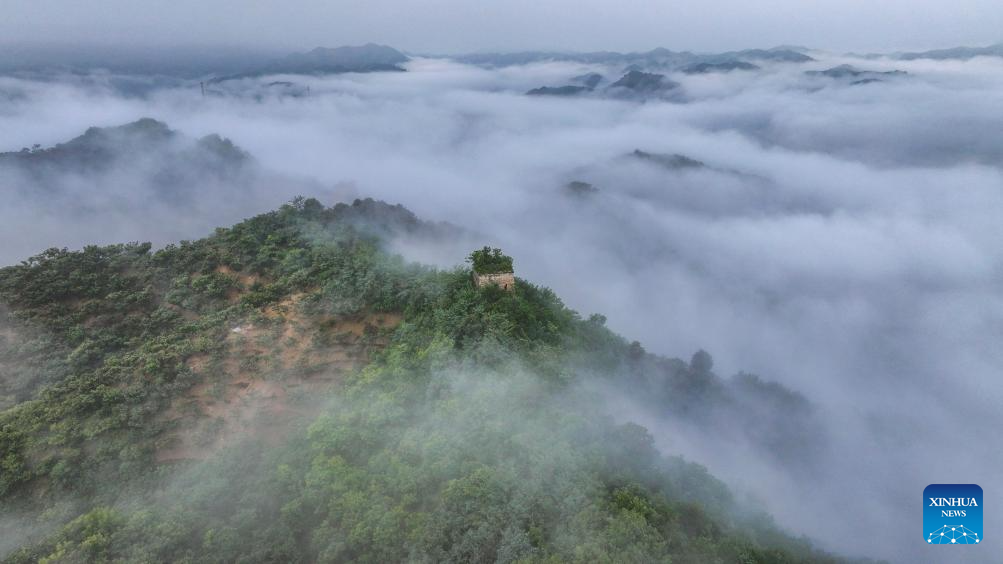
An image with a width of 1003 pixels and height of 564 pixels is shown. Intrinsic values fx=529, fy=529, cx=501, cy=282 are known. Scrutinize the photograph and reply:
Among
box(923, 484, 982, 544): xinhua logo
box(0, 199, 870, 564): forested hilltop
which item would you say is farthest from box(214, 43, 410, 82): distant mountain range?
box(923, 484, 982, 544): xinhua logo

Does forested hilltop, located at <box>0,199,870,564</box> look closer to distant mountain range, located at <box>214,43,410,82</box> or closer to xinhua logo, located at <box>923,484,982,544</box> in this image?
xinhua logo, located at <box>923,484,982,544</box>

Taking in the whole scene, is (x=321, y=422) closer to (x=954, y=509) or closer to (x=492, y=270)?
(x=492, y=270)

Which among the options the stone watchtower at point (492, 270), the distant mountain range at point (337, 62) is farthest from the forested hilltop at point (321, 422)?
the distant mountain range at point (337, 62)

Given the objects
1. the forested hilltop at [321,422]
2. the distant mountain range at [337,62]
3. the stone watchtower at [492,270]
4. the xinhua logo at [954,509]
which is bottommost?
the xinhua logo at [954,509]

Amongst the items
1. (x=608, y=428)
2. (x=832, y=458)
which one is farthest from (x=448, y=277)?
(x=832, y=458)

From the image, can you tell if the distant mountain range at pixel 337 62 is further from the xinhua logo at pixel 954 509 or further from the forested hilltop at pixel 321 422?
the xinhua logo at pixel 954 509

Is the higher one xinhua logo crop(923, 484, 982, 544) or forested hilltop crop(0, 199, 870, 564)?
forested hilltop crop(0, 199, 870, 564)

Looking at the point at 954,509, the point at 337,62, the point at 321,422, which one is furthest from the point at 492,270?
the point at 337,62
